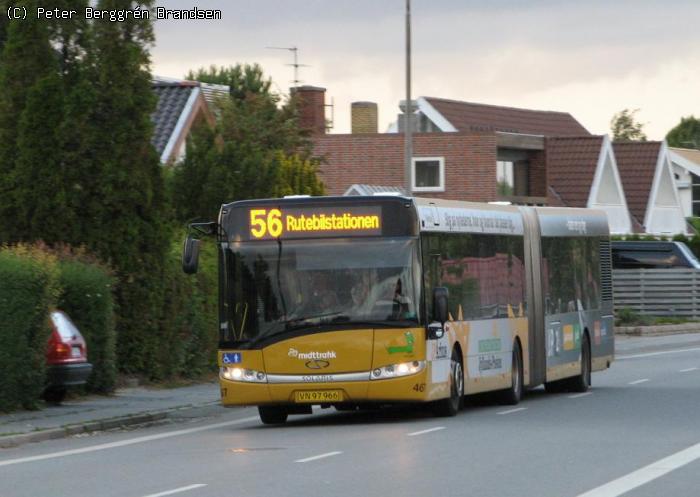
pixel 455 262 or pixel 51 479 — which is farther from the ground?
pixel 455 262

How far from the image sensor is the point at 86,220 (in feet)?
85.1

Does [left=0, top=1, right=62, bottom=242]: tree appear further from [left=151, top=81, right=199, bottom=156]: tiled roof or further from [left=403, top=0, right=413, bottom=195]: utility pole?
[left=151, top=81, right=199, bottom=156]: tiled roof

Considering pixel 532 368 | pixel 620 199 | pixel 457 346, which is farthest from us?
pixel 620 199

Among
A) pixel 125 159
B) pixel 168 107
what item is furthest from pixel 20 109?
pixel 168 107

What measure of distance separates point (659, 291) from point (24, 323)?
111 feet

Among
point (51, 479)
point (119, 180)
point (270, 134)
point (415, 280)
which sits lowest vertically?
point (51, 479)

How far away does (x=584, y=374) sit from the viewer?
27359 millimetres

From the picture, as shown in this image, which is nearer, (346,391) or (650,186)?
(346,391)

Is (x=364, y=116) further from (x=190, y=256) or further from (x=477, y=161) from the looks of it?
(x=190, y=256)

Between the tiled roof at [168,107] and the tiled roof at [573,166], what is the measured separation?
29.9 metres

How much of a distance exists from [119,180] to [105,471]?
36.2 ft

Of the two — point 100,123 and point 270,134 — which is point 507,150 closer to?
point 270,134

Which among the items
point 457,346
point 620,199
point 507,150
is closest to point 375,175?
point 507,150

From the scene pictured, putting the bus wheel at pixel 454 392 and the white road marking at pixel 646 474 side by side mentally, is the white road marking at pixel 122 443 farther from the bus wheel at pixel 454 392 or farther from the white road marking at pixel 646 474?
the white road marking at pixel 646 474
